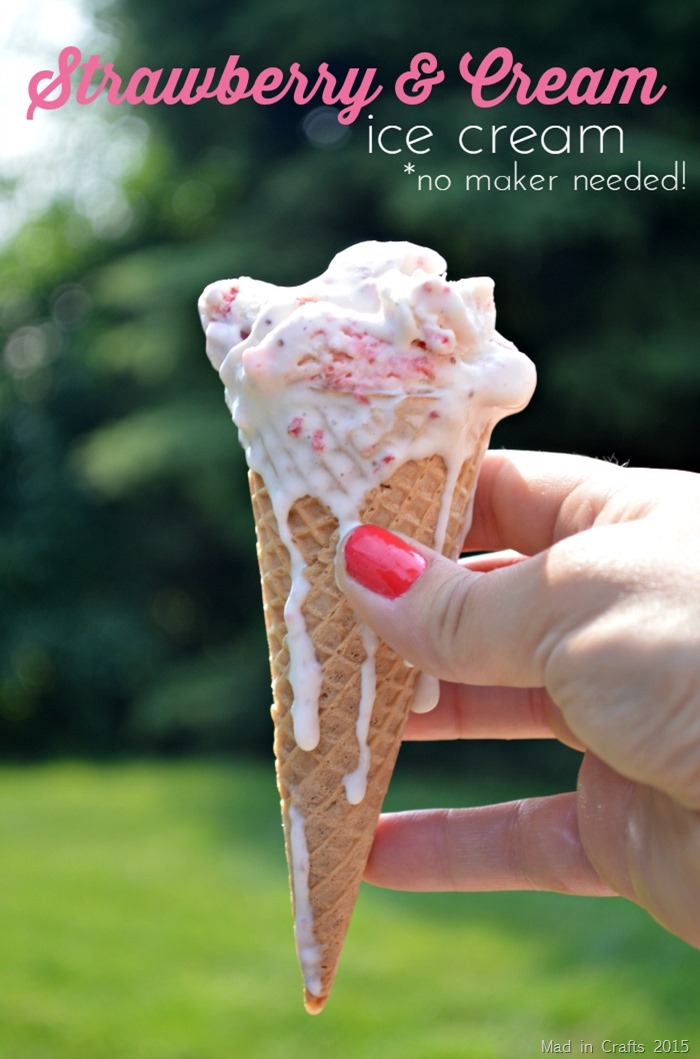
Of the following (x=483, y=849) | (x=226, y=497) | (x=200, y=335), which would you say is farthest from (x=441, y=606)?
(x=200, y=335)

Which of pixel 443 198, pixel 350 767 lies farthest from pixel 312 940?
pixel 443 198

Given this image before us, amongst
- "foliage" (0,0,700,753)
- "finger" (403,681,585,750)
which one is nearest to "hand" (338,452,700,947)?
"finger" (403,681,585,750)

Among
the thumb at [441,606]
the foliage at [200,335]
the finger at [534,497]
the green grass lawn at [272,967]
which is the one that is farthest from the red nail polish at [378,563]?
the foliage at [200,335]

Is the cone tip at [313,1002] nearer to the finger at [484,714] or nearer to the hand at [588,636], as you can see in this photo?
the hand at [588,636]

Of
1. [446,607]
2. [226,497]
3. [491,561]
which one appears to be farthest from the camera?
[226,497]

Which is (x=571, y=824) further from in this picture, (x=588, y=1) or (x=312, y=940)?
(x=588, y=1)

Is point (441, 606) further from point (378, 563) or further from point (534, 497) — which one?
point (534, 497)
